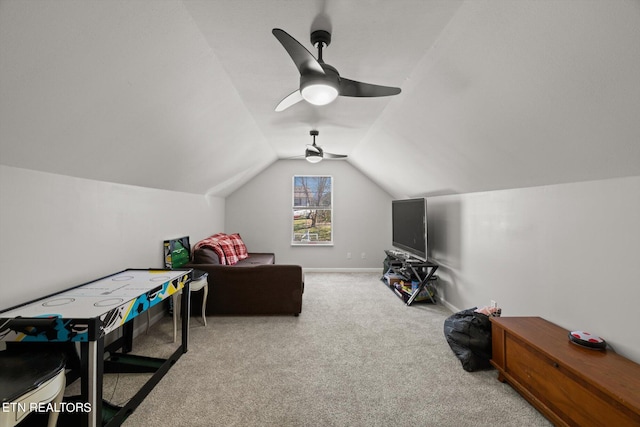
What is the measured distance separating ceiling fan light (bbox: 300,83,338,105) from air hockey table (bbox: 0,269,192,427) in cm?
164

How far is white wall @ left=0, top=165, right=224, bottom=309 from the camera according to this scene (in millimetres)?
1631

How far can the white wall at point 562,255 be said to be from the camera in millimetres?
1682

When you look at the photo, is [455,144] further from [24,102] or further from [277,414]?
[24,102]

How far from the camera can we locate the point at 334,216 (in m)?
5.93

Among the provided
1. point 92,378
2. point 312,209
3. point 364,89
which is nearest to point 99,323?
point 92,378

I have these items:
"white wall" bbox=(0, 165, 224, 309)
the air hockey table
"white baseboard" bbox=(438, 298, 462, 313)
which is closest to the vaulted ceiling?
"white wall" bbox=(0, 165, 224, 309)

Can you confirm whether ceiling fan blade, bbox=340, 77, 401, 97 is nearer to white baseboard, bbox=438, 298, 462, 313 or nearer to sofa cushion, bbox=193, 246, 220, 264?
sofa cushion, bbox=193, 246, 220, 264

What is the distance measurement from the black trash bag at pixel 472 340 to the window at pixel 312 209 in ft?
12.0

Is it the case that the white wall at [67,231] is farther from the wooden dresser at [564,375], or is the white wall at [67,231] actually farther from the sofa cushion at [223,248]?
the wooden dresser at [564,375]

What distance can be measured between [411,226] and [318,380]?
285 centimetres

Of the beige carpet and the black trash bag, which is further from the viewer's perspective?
the black trash bag

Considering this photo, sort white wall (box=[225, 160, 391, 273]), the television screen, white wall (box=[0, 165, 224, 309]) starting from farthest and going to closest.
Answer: white wall (box=[225, 160, 391, 273])
the television screen
white wall (box=[0, 165, 224, 309])

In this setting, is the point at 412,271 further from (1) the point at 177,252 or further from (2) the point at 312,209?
(1) the point at 177,252

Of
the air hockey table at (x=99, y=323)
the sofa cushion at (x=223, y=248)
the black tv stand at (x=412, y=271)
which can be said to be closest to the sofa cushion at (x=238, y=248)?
the sofa cushion at (x=223, y=248)
